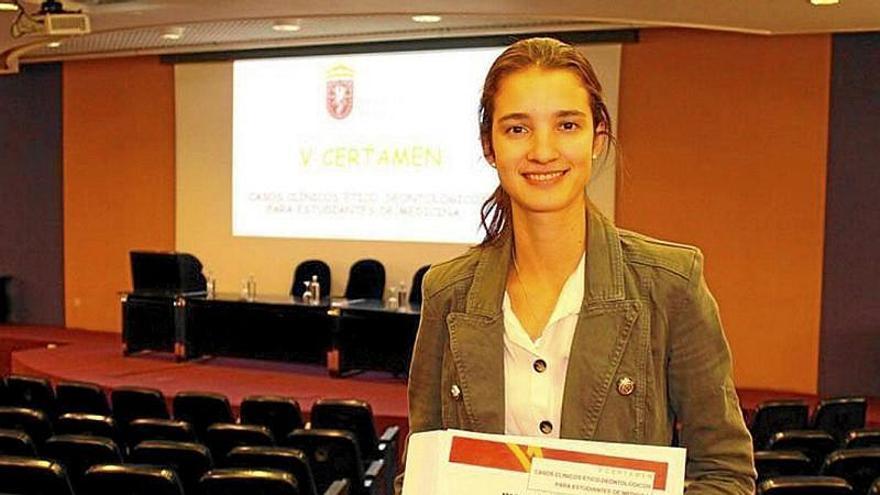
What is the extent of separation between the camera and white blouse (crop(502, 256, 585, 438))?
136cm

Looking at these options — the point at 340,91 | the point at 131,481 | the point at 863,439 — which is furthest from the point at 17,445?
the point at 340,91

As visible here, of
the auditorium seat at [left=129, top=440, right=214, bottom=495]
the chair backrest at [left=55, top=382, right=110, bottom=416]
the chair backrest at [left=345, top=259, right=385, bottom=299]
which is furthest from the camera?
the chair backrest at [left=345, top=259, right=385, bottom=299]

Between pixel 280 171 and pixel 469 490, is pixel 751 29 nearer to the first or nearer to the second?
pixel 280 171

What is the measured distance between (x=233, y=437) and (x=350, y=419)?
781 mm

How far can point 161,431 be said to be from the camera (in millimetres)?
4473

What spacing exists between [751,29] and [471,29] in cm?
248

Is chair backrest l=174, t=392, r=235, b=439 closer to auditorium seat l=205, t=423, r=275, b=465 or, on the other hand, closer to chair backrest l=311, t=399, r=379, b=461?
chair backrest l=311, t=399, r=379, b=461

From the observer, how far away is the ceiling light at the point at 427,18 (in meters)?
7.77

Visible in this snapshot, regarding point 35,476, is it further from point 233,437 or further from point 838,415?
point 838,415

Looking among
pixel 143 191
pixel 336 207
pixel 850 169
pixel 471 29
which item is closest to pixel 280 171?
pixel 336 207

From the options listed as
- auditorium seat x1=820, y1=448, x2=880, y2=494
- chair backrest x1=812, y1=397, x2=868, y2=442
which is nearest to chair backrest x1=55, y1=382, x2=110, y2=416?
auditorium seat x1=820, y1=448, x2=880, y2=494

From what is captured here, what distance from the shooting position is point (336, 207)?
966 cm

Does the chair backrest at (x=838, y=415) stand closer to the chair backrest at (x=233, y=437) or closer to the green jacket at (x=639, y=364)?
the chair backrest at (x=233, y=437)

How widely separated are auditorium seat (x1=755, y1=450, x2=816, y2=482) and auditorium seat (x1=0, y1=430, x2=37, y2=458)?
10.2ft
